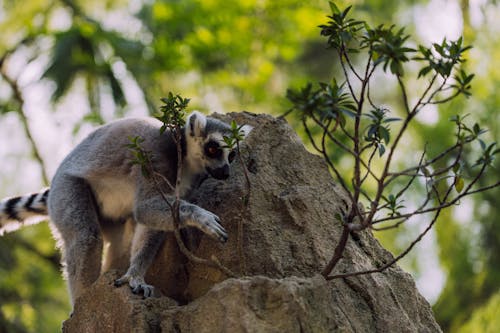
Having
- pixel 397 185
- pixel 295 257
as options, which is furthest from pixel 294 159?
pixel 397 185

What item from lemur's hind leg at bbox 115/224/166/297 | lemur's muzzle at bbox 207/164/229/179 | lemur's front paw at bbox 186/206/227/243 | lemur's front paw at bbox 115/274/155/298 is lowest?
lemur's front paw at bbox 115/274/155/298

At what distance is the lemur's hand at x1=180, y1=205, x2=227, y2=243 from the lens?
5.74m

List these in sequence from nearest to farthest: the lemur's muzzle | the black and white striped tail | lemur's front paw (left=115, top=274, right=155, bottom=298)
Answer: lemur's front paw (left=115, top=274, right=155, bottom=298), the lemur's muzzle, the black and white striped tail

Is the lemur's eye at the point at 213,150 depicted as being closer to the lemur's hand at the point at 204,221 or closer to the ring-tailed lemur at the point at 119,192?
the ring-tailed lemur at the point at 119,192

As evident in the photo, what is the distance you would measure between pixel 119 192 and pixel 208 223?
163cm

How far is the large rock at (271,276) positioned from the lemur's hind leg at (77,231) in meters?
0.60

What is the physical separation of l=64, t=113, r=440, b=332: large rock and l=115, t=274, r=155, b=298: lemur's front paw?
0.08 m

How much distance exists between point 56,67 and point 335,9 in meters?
10.7

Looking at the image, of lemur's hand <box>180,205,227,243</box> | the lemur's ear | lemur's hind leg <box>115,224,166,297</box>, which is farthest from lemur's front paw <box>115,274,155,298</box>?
the lemur's ear

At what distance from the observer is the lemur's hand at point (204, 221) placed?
18.8 feet

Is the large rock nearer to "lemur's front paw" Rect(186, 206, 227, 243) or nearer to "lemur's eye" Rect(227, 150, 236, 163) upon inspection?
"lemur's eye" Rect(227, 150, 236, 163)

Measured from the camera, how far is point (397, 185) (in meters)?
14.1

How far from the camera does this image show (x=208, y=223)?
5.79 m

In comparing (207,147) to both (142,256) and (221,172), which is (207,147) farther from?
(142,256)
